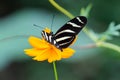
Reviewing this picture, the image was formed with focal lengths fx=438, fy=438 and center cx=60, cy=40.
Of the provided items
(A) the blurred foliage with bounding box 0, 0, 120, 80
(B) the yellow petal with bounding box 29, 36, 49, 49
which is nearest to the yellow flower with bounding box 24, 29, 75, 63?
(B) the yellow petal with bounding box 29, 36, 49, 49

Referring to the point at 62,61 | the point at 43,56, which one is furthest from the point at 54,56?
the point at 62,61

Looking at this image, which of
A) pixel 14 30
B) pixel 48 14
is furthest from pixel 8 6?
pixel 14 30

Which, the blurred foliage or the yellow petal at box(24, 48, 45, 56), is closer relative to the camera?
the yellow petal at box(24, 48, 45, 56)

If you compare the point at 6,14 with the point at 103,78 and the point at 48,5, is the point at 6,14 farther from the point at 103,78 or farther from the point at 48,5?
the point at 103,78

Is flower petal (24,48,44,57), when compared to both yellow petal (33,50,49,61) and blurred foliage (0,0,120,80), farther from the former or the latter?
blurred foliage (0,0,120,80)

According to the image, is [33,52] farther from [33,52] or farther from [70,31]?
[70,31]

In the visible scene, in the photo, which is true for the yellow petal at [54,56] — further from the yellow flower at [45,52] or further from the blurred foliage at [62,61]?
the blurred foliage at [62,61]
